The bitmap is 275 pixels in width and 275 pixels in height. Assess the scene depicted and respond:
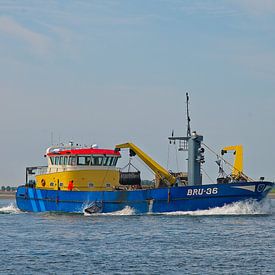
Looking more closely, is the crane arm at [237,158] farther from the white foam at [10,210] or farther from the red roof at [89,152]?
the white foam at [10,210]

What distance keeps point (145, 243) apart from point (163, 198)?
53.8 feet

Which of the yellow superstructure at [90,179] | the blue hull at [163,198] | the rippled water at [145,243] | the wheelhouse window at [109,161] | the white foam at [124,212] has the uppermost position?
the wheelhouse window at [109,161]

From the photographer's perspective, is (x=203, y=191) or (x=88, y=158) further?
(x=88, y=158)

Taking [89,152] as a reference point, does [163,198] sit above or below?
below

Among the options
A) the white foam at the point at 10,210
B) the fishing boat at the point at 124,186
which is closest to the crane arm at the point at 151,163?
the fishing boat at the point at 124,186

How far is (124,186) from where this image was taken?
64312 millimetres

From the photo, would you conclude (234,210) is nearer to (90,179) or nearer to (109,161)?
(109,161)

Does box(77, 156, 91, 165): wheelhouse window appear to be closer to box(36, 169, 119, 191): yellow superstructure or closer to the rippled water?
box(36, 169, 119, 191): yellow superstructure

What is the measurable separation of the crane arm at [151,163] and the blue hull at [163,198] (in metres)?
4.73

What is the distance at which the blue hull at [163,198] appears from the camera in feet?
185

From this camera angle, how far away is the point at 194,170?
58.9m

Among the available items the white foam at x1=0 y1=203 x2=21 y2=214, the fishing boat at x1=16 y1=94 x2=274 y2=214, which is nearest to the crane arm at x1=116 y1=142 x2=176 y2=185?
the fishing boat at x1=16 y1=94 x2=274 y2=214

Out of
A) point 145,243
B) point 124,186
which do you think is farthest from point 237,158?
point 145,243

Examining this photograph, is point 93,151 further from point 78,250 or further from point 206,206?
point 78,250
